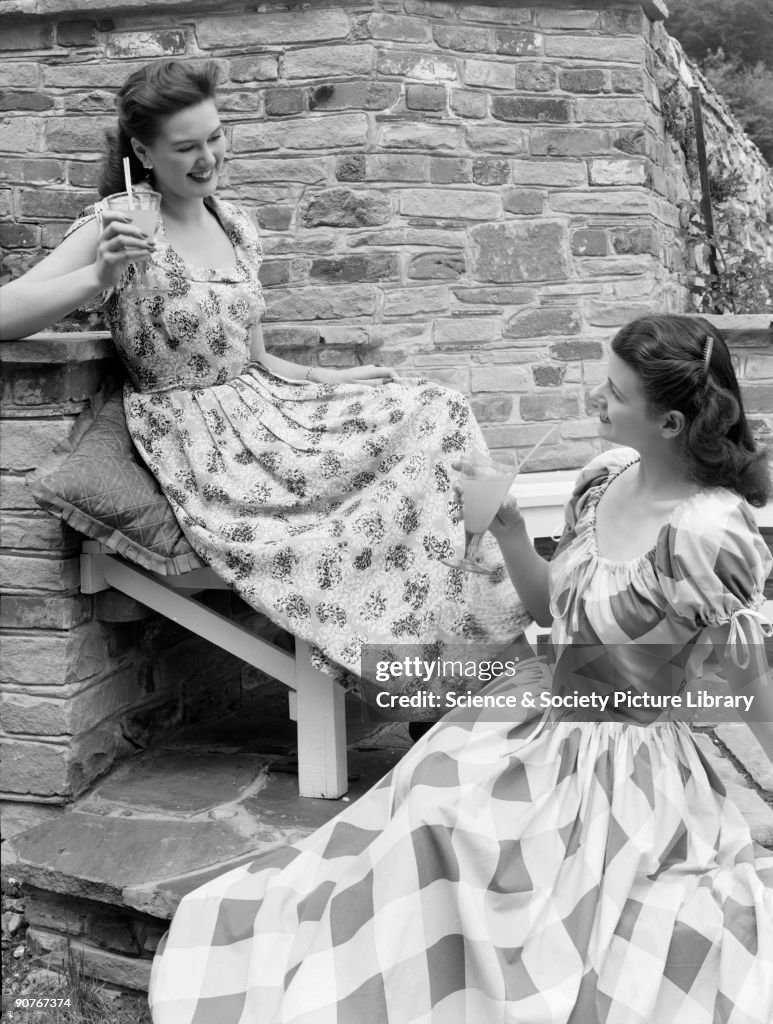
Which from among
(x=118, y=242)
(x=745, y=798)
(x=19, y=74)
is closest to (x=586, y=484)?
(x=745, y=798)

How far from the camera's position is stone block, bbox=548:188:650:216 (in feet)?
14.3

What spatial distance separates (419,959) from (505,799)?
0.29 metres

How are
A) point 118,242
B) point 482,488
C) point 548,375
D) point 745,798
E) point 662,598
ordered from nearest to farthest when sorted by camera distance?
point 662,598, point 482,488, point 118,242, point 745,798, point 548,375

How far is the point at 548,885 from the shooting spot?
1700 millimetres

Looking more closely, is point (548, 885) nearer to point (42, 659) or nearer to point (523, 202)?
point (42, 659)

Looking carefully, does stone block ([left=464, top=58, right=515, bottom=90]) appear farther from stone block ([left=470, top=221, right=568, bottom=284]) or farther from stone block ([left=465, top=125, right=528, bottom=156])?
stone block ([left=470, top=221, right=568, bottom=284])

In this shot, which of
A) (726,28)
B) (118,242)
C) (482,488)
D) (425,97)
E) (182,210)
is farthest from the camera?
(726,28)

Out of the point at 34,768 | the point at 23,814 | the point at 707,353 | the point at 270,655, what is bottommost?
the point at 23,814

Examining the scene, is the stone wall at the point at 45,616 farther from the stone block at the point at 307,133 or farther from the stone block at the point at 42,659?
the stone block at the point at 307,133

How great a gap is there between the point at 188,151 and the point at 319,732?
148 cm

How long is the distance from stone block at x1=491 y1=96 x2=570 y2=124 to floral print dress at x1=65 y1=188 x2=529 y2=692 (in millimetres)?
1770

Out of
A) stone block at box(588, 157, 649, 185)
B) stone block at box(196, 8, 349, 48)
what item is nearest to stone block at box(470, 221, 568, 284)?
stone block at box(588, 157, 649, 185)

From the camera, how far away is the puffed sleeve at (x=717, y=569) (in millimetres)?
1724

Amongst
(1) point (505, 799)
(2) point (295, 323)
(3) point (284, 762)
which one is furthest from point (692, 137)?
(1) point (505, 799)
